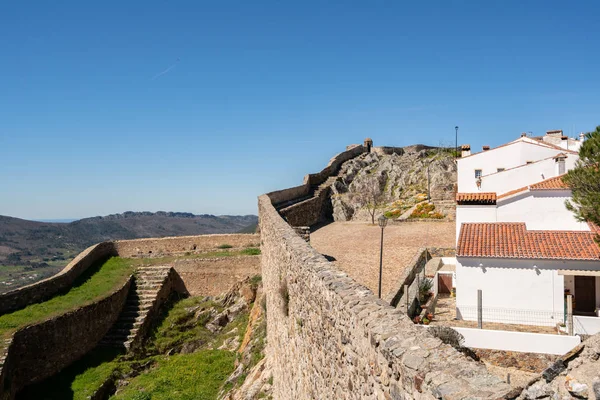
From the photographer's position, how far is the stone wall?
259 cm

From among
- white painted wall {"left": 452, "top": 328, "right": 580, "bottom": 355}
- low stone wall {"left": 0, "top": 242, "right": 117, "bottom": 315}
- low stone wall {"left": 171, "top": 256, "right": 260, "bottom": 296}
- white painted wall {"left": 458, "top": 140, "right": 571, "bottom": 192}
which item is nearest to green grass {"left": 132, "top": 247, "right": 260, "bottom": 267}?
low stone wall {"left": 171, "top": 256, "right": 260, "bottom": 296}

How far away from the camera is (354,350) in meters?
3.86

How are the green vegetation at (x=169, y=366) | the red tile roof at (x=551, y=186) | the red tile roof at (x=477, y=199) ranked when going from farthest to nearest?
1. the red tile roof at (x=477, y=199)
2. the red tile roof at (x=551, y=186)
3. the green vegetation at (x=169, y=366)

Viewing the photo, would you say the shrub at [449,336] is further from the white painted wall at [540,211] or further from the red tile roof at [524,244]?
the white painted wall at [540,211]

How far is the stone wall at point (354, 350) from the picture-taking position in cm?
259

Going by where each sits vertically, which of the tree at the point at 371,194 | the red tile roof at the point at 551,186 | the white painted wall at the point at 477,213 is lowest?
the white painted wall at the point at 477,213

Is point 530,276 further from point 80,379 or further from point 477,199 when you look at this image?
point 80,379

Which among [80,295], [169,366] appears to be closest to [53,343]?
[80,295]

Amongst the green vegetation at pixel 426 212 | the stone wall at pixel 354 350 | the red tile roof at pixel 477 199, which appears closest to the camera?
the stone wall at pixel 354 350

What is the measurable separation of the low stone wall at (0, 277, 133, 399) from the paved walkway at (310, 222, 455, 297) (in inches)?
362

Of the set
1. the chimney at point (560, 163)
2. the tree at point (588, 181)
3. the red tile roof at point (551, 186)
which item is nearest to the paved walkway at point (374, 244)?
the red tile roof at point (551, 186)

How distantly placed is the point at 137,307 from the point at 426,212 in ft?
59.5

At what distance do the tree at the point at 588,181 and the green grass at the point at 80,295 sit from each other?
56.9ft

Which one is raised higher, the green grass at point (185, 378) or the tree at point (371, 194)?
the tree at point (371, 194)
